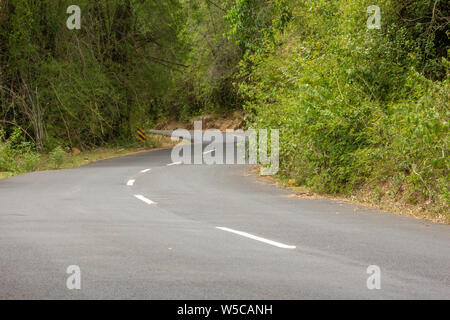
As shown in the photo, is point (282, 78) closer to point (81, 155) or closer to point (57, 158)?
Result: point (57, 158)

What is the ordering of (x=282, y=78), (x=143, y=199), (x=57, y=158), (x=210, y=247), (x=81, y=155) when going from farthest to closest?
(x=81, y=155) < (x=57, y=158) < (x=282, y=78) < (x=143, y=199) < (x=210, y=247)

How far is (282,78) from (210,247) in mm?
11674

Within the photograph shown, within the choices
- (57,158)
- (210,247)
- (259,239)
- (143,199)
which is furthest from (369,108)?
(57,158)

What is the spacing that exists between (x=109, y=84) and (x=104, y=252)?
22.4 m

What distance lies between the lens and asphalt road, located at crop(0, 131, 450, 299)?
5.63 m

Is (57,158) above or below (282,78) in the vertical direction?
below

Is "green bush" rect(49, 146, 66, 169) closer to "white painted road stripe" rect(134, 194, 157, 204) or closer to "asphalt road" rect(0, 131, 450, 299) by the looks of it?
"asphalt road" rect(0, 131, 450, 299)

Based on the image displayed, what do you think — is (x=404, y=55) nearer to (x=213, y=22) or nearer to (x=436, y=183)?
(x=436, y=183)

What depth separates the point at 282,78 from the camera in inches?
732

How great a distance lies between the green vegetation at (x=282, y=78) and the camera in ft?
39.3

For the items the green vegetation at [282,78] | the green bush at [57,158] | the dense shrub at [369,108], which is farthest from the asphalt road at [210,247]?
the green bush at [57,158]

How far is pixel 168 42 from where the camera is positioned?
33.4 m

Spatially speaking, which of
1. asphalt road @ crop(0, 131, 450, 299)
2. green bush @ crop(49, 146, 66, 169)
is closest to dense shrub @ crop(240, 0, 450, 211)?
asphalt road @ crop(0, 131, 450, 299)

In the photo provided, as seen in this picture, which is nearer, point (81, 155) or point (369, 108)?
point (369, 108)
